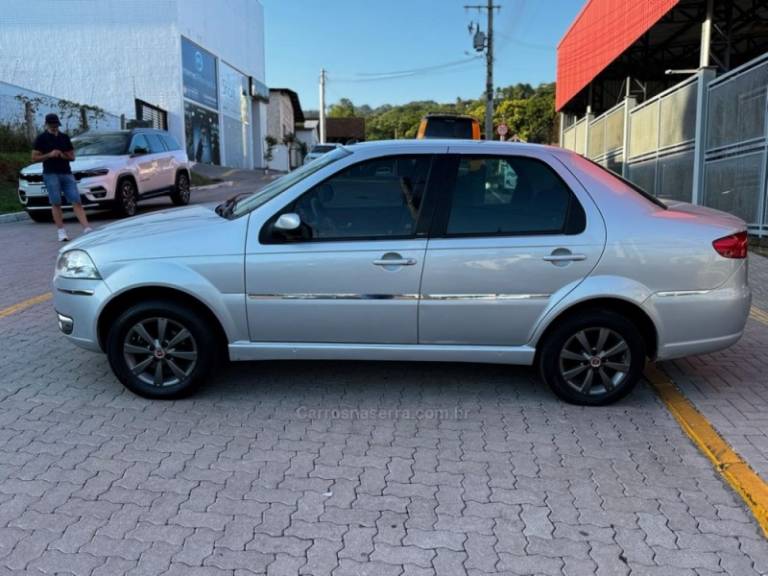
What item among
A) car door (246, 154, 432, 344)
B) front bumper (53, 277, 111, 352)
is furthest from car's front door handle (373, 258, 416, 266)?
front bumper (53, 277, 111, 352)

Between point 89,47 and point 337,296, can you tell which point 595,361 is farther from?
point 89,47

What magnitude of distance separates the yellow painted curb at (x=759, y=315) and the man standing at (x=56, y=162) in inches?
366

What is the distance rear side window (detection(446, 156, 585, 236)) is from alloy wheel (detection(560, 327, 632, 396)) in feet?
2.26

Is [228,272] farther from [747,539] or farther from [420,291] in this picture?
[747,539]

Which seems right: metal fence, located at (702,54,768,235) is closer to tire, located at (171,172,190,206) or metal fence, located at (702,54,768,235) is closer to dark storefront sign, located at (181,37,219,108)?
tire, located at (171,172,190,206)

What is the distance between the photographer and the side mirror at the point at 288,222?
3.94 meters

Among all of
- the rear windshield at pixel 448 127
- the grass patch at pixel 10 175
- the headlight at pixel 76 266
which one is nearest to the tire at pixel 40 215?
the grass patch at pixel 10 175

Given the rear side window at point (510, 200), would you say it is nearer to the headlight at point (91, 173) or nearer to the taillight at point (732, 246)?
the taillight at point (732, 246)

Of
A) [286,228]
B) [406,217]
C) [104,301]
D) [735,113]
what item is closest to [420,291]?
[406,217]

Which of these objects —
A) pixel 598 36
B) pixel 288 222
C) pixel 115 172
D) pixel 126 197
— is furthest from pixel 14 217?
pixel 598 36

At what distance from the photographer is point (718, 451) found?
354cm

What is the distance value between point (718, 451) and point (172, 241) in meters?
3.40

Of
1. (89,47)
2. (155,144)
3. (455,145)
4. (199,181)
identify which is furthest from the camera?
(89,47)

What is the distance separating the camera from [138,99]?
30.1m
